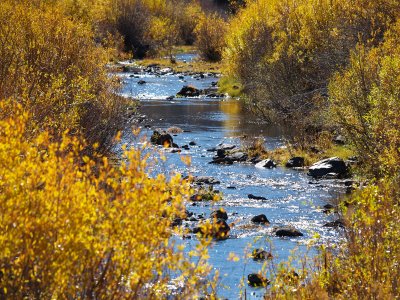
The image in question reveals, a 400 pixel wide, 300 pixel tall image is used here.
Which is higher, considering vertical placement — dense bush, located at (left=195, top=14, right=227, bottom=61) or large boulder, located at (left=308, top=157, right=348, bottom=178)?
large boulder, located at (left=308, top=157, right=348, bottom=178)

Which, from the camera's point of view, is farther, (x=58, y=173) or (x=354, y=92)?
(x=354, y=92)

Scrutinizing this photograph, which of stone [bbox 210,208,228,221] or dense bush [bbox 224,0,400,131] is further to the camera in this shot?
dense bush [bbox 224,0,400,131]

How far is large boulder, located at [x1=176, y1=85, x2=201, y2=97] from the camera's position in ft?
158

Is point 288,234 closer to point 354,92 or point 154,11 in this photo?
point 354,92

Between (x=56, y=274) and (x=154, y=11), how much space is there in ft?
271

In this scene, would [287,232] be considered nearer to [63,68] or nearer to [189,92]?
[63,68]

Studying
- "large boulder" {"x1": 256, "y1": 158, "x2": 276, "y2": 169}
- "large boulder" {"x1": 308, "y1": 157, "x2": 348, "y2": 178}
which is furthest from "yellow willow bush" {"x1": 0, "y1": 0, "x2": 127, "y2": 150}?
"large boulder" {"x1": 308, "y1": 157, "x2": 348, "y2": 178}

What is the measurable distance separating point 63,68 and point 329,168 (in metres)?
8.68

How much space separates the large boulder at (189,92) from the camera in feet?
158

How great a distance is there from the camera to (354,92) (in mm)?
23672

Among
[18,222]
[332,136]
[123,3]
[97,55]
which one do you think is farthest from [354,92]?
[123,3]

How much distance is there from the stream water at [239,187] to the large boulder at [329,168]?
13.5 inches

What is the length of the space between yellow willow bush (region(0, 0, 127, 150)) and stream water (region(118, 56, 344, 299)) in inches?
96.7

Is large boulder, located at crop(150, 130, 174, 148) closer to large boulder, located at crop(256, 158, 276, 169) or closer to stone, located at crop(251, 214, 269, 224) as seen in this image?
large boulder, located at crop(256, 158, 276, 169)
